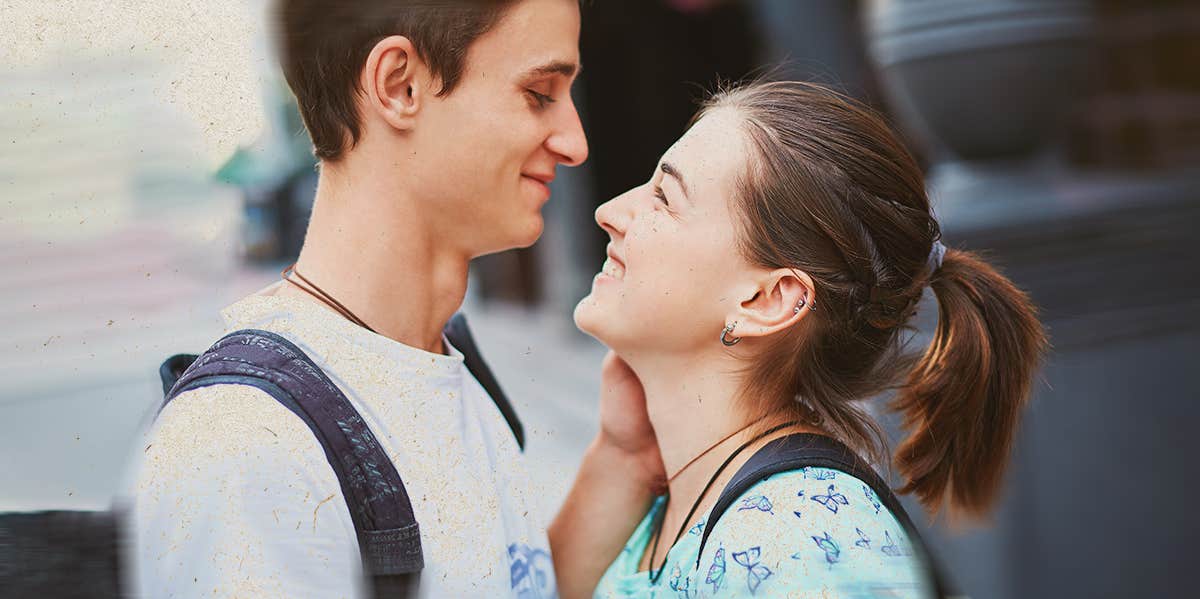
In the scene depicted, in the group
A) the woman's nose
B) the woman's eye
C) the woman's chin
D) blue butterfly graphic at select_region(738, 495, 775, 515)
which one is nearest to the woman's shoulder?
blue butterfly graphic at select_region(738, 495, 775, 515)

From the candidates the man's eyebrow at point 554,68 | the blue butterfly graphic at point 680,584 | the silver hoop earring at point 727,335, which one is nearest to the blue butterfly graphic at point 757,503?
the blue butterfly graphic at point 680,584

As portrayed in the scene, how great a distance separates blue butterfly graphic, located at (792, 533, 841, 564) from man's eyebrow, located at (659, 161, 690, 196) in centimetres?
46

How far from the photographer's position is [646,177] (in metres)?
7.38

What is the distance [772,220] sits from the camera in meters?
1.34

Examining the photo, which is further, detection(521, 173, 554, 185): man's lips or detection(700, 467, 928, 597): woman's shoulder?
detection(521, 173, 554, 185): man's lips

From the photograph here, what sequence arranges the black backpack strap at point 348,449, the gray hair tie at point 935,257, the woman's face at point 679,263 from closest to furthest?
the black backpack strap at point 348,449, the woman's face at point 679,263, the gray hair tie at point 935,257

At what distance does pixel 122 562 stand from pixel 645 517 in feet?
2.80

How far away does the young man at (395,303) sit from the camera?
0.93 m

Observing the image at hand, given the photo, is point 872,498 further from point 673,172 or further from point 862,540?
point 673,172

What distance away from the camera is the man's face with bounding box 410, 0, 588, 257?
47.1 inches

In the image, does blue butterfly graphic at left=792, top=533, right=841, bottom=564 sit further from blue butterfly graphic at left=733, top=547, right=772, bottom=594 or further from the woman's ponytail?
the woman's ponytail

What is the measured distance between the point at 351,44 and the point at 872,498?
2.52 ft

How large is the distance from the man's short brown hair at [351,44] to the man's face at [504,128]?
3 centimetres

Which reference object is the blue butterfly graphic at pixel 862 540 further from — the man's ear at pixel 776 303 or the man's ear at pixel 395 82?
the man's ear at pixel 395 82
